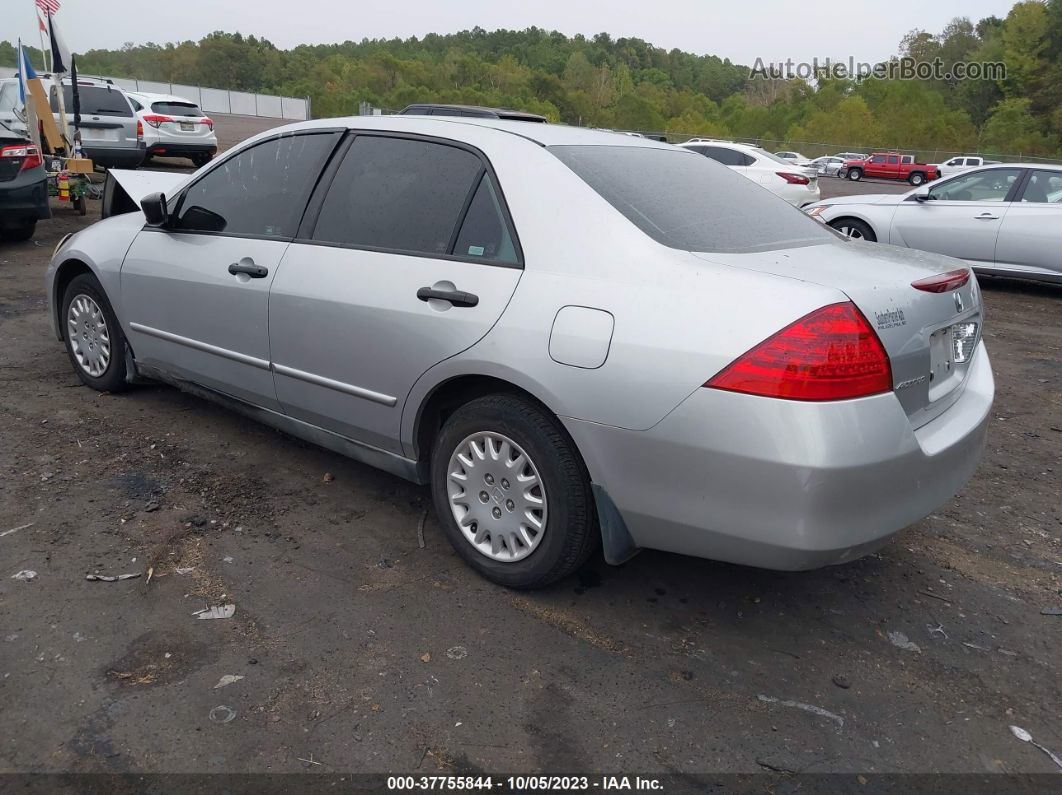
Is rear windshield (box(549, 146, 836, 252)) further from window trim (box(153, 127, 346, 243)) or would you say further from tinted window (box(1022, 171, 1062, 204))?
tinted window (box(1022, 171, 1062, 204))

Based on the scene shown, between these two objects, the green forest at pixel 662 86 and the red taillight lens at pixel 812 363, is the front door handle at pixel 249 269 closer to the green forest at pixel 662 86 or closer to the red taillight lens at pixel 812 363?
the red taillight lens at pixel 812 363

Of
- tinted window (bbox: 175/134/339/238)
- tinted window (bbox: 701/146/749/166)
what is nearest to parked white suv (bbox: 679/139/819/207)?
tinted window (bbox: 701/146/749/166)

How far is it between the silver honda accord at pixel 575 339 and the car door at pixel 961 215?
7.01 metres

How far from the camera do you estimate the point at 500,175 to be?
326 cm

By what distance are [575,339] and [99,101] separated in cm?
1579

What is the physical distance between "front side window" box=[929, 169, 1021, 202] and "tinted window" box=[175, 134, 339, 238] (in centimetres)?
834

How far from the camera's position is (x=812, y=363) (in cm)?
253

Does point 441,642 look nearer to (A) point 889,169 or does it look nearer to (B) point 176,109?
(B) point 176,109

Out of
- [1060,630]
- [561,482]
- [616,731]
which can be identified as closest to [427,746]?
[616,731]

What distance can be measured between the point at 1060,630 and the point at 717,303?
183cm

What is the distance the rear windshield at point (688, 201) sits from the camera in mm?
3043

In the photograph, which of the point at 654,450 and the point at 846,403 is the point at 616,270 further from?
the point at 846,403

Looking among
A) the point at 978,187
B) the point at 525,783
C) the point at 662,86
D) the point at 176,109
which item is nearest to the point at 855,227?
the point at 978,187

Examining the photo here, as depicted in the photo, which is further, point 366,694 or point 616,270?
point 616,270
